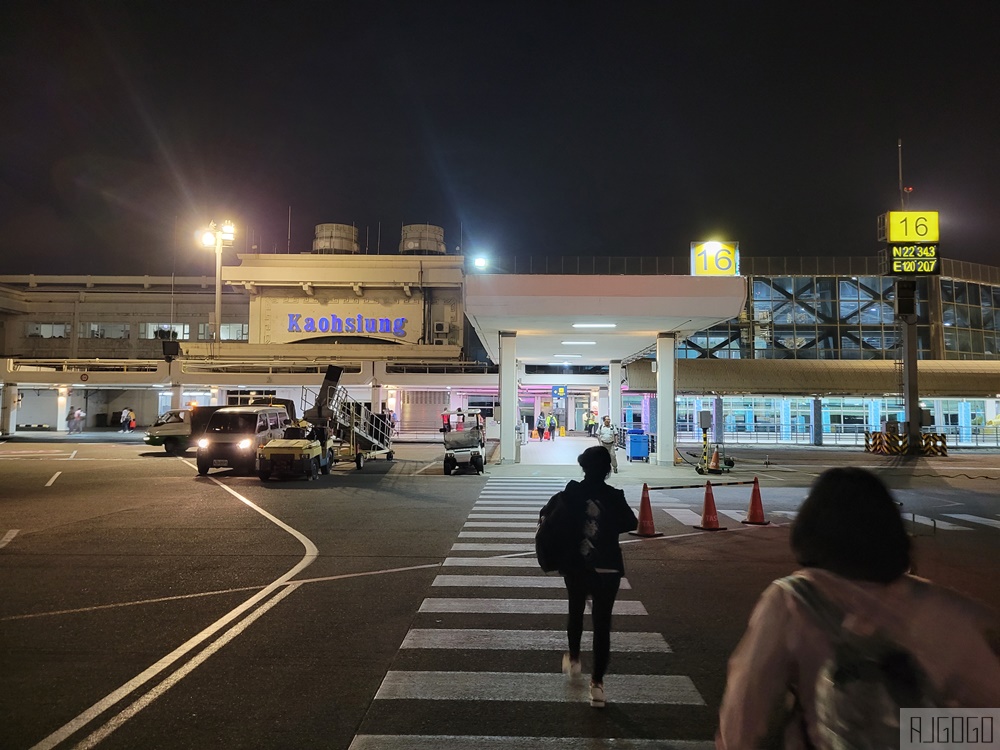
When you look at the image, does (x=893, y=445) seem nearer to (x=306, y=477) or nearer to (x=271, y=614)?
(x=306, y=477)

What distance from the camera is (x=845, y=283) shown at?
4675 centimetres

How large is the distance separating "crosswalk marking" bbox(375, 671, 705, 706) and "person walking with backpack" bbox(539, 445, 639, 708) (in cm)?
32

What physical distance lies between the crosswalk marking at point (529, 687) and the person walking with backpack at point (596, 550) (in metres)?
A: 0.32

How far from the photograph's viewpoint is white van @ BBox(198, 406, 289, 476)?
65.8 feet

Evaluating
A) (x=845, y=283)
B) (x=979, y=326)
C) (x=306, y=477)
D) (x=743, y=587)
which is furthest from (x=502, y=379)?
(x=979, y=326)

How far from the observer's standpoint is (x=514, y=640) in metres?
6.07

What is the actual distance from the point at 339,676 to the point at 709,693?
9.81 feet

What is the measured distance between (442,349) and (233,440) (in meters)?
25.2

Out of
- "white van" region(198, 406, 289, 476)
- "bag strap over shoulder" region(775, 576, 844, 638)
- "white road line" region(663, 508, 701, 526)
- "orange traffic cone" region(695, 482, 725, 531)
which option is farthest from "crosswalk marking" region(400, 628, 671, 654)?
"white van" region(198, 406, 289, 476)

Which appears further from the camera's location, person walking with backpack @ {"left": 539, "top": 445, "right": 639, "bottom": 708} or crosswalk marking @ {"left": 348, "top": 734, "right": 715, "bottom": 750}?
person walking with backpack @ {"left": 539, "top": 445, "right": 639, "bottom": 708}

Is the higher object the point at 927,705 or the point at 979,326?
the point at 979,326

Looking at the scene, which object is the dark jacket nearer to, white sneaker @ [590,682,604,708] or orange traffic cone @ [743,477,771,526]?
white sneaker @ [590,682,604,708]

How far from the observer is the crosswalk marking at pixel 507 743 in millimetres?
4102

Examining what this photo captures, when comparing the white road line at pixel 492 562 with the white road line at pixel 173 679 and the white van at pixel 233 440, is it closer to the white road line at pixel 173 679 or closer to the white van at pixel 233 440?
the white road line at pixel 173 679
